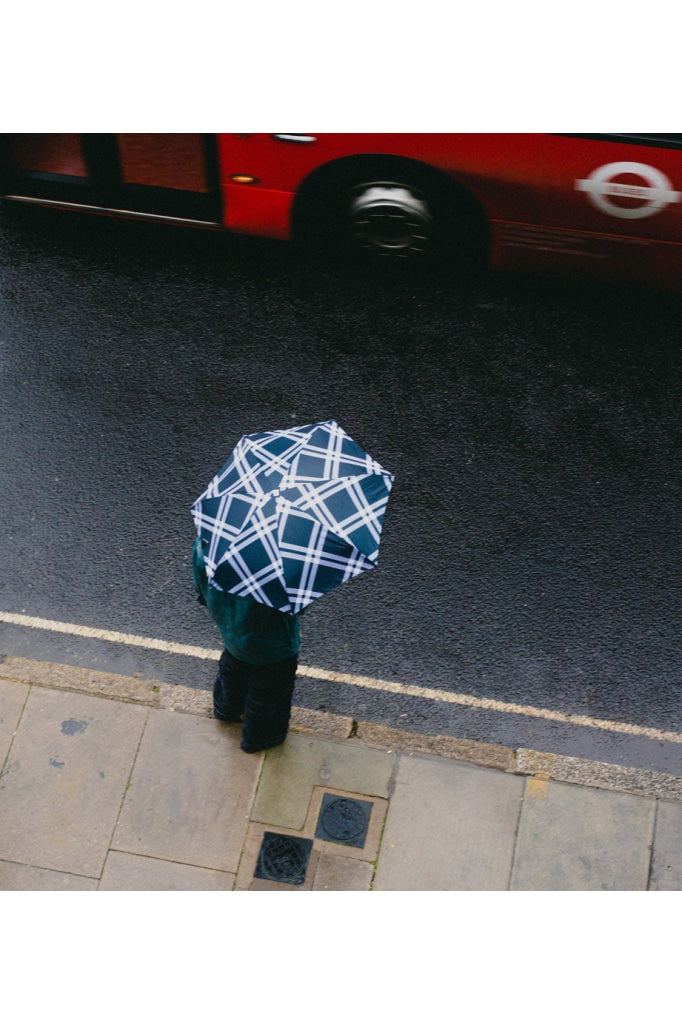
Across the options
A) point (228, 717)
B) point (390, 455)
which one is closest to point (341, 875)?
point (228, 717)

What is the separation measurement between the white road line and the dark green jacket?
3.61 feet

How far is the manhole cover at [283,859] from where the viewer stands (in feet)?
15.8

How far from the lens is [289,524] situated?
3.56 m

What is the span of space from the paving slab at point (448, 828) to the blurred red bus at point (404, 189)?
3435mm

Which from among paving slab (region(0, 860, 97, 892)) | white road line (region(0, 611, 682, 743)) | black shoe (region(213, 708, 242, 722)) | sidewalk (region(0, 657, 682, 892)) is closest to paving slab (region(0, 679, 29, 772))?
sidewalk (region(0, 657, 682, 892))

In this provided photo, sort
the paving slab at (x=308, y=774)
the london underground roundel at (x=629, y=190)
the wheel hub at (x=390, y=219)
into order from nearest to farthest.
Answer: the paving slab at (x=308, y=774)
the london underground roundel at (x=629, y=190)
the wheel hub at (x=390, y=219)

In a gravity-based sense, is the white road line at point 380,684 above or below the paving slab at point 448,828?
above

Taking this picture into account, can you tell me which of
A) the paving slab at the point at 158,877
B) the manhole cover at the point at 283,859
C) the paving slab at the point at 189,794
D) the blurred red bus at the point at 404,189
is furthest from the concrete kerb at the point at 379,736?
the blurred red bus at the point at 404,189

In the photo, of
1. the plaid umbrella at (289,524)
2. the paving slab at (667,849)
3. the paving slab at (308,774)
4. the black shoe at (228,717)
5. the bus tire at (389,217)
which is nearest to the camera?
the plaid umbrella at (289,524)

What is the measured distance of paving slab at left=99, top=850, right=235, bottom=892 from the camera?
478 cm

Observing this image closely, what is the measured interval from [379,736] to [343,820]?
494mm

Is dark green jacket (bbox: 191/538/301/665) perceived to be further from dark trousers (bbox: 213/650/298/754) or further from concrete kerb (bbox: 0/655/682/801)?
concrete kerb (bbox: 0/655/682/801)

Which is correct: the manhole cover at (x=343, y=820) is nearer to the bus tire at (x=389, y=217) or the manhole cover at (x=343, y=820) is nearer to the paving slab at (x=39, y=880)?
the paving slab at (x=39, y=880)

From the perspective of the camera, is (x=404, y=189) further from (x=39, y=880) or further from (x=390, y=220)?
(x=39, y=880)
